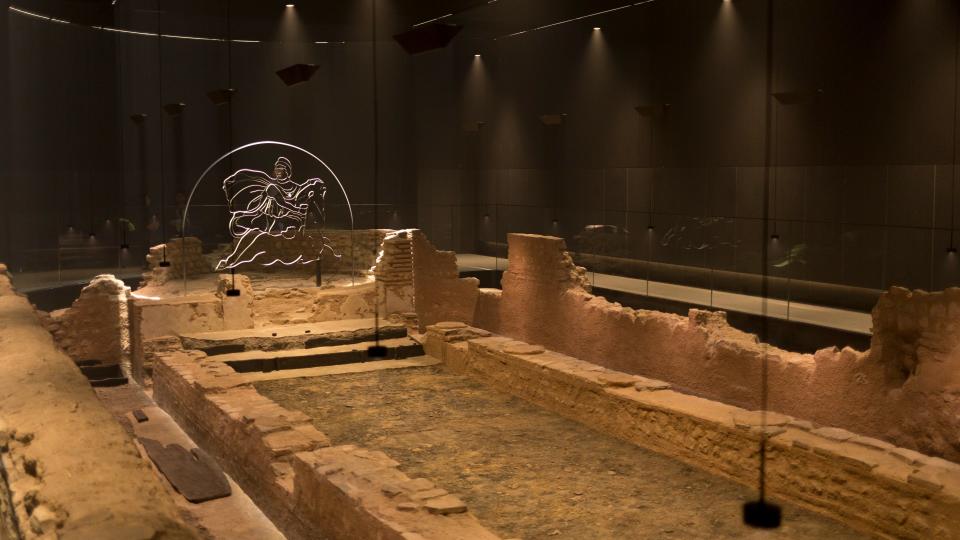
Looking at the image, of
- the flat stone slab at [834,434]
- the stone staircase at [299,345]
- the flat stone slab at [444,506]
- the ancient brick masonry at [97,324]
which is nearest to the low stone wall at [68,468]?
the flat stone slab at [444,506]

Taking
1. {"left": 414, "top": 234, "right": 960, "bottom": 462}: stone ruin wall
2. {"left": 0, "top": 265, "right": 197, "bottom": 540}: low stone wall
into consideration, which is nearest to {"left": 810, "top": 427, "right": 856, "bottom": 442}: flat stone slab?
{"left": 414, "top": 234, "right": 960, "bottom": 462}: stone ruin wall

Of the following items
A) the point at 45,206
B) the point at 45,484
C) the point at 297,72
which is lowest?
the point at 45,484

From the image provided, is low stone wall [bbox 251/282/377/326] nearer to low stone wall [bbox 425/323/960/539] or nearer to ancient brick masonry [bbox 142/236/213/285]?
ancient brick masonry [bbox 142/236/213/285]

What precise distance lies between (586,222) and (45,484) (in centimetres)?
1329

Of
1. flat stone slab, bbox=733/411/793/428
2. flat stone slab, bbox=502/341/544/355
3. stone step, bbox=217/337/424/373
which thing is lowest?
stone step, bbox=217/337/424/373

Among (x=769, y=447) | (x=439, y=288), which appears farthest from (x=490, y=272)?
(x=769, y=447)

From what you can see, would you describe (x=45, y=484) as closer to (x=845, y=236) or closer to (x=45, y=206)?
(x=845, y=236)

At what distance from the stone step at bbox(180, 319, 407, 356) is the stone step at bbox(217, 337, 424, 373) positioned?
0.13 meters

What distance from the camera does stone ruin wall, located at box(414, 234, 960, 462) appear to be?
311 inches

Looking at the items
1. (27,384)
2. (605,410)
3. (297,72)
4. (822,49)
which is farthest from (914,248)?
(27,384)

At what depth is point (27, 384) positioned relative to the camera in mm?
5684

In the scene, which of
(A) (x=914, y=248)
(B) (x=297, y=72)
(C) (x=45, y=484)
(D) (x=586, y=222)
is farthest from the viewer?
(D) (x=586, y=222)

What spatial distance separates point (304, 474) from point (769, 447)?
3506mm

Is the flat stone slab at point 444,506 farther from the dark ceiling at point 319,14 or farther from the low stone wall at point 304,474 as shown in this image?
the dark ceiling at point 319,14
